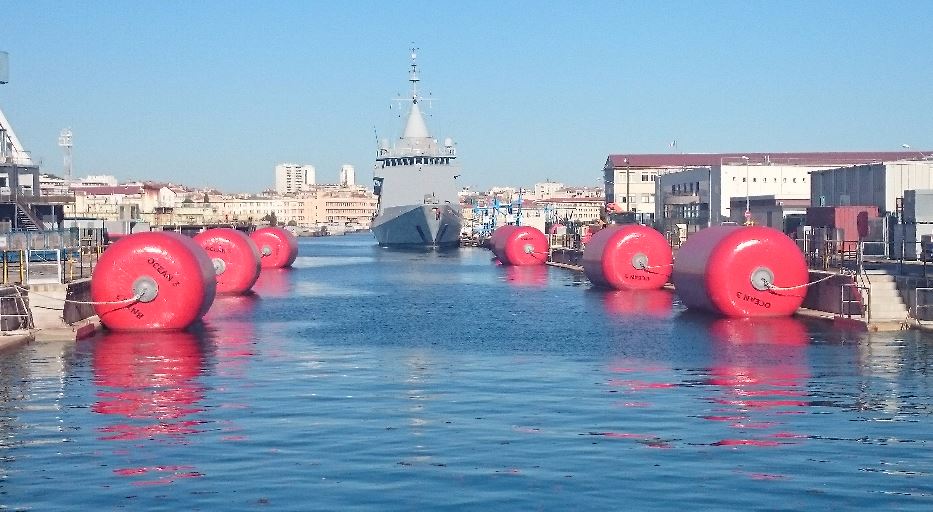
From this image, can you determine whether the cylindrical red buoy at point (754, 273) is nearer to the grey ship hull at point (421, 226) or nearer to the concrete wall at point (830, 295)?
the concrete wall at point (830, 295)

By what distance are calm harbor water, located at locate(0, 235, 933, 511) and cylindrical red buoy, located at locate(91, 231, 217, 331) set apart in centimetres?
72

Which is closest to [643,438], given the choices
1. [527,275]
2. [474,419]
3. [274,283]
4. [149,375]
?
[474,419]

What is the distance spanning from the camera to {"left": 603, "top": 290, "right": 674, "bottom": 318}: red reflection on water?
48531 millimetres

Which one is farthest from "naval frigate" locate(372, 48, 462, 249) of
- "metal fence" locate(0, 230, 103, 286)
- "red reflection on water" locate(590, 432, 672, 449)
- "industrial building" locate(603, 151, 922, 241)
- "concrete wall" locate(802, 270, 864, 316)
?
"red reflection on water" locate(590, 432, 672, 449)

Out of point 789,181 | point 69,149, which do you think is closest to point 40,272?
point 789,181

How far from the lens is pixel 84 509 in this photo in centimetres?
1586

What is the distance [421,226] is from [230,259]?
90.5 m

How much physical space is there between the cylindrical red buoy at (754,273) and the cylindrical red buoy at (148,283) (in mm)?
16361

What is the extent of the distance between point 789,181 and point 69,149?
7745 centimetres

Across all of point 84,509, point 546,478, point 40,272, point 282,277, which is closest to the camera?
point 84,509

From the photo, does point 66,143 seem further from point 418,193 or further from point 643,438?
point 643,438

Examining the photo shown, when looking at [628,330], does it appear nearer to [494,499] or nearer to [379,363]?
[379,363]

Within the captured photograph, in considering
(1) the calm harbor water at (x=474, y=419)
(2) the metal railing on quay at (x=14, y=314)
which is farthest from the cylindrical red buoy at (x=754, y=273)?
(2) the metal railing on quay at (x=14, y=314)

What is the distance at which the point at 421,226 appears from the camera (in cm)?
15212
